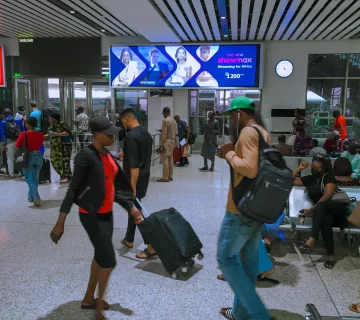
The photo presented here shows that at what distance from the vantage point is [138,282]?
3527 millimetres

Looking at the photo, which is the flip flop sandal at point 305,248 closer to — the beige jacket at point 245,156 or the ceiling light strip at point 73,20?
the beige jacket at point 245,156

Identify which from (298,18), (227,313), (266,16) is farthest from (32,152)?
(298,18)

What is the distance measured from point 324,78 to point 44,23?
31.3ft

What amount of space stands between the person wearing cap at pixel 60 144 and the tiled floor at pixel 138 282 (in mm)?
2570

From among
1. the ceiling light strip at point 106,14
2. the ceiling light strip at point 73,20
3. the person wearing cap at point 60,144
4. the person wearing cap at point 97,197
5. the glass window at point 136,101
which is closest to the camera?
the person wearing cap at point 97,197

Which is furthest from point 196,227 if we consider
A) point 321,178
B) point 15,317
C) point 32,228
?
point 15,317

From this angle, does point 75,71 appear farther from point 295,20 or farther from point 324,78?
point 324,78

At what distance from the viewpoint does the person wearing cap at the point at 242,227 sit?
7.70 ft

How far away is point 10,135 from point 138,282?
20.6ft

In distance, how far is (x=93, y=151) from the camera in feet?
8.97

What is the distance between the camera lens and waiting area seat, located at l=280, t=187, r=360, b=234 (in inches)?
162

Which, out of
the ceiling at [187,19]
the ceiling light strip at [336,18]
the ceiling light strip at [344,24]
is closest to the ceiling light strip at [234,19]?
the ceiling at [187,19]

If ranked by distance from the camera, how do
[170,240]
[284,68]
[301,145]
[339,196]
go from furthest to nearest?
[284,68] → [301,145] → [339,196] → [170,240]

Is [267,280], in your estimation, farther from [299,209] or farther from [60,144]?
[60,144]
